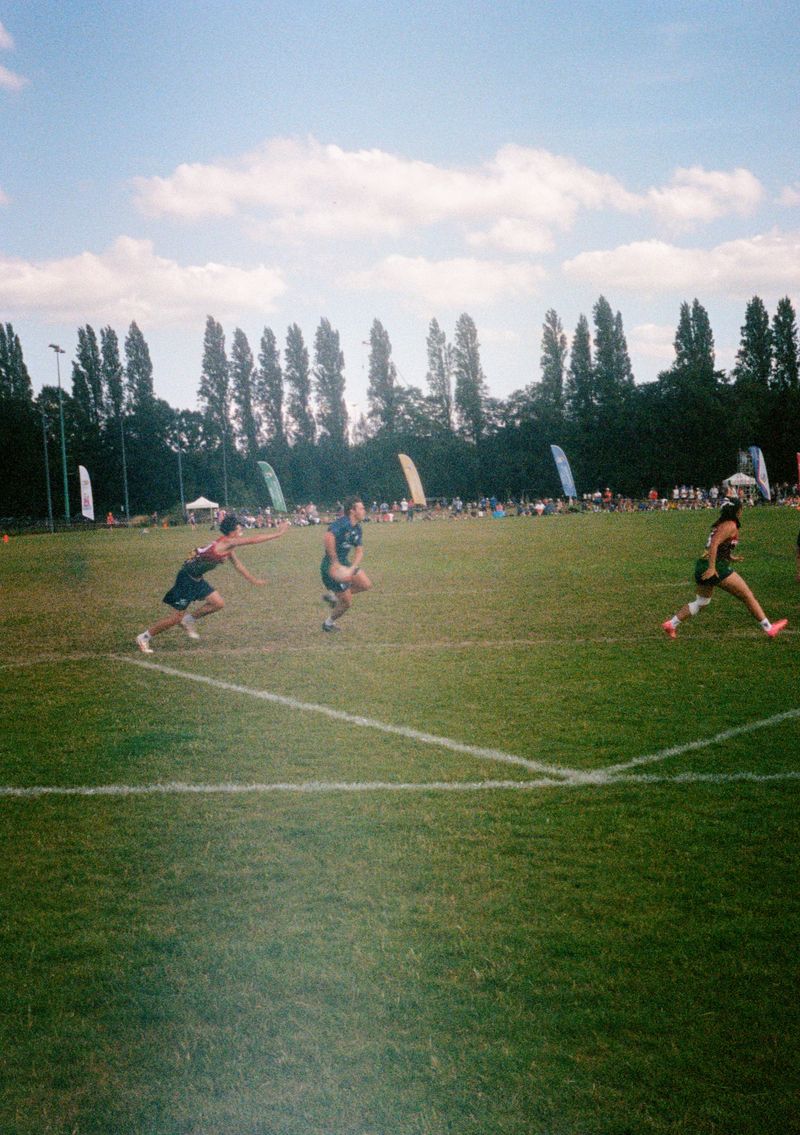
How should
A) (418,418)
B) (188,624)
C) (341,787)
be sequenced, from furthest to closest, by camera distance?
(418,418) → (188,624) → (341,787)

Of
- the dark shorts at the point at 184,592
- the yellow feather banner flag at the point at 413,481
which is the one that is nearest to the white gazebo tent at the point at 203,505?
the yellow feather banner flag at the point at 413,481

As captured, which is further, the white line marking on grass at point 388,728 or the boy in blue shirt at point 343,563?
the boy in blue shirt at point 343,563

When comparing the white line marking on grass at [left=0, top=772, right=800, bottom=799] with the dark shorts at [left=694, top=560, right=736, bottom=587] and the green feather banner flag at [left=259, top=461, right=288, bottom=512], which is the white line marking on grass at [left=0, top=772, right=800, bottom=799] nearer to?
the dark shorts at [left=694, top=560, right=736, bottom=587]

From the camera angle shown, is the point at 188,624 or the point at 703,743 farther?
the point at 188,624

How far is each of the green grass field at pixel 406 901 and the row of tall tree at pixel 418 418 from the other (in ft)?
292

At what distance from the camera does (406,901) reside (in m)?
4.48

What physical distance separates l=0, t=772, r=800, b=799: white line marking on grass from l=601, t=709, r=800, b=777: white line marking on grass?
0.77 feet

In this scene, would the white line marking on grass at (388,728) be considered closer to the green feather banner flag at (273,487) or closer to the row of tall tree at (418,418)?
the green feather banner flag at (273,487)

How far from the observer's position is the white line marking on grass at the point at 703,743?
21.4 feet

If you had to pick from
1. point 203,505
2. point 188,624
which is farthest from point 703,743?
point 203,505

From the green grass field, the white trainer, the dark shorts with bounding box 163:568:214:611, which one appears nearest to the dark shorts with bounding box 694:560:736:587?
the green grass field

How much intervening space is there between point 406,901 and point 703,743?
137 inches

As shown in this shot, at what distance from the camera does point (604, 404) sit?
98750mm

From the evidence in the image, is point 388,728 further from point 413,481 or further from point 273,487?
point 273,487
